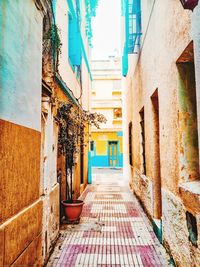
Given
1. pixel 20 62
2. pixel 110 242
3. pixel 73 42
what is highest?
pixel 73 42

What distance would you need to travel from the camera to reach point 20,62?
2729 millimetres

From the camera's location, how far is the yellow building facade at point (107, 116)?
25594 mm

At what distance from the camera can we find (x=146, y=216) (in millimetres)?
6770

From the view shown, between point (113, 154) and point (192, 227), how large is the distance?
22780 mm

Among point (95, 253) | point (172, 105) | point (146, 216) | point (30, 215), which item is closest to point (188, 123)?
point (172, 105)

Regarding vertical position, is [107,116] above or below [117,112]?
below

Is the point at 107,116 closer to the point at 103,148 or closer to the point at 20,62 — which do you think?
the point at 103,148

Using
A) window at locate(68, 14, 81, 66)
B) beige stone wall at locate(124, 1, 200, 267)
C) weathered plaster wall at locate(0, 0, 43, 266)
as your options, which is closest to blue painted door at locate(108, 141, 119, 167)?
window at locate(68, 14, 81, 66)

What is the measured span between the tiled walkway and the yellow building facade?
707 inches

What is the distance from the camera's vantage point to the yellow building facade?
84.0 feet

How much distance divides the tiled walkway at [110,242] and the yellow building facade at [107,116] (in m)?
18.0

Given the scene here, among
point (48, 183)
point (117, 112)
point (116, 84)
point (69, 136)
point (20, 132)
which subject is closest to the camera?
point (20, 132)

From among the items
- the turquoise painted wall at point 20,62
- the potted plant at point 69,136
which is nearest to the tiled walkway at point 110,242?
the potted plant at point 69,136

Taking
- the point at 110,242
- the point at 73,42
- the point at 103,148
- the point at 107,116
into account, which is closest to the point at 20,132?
the point at 110,242
